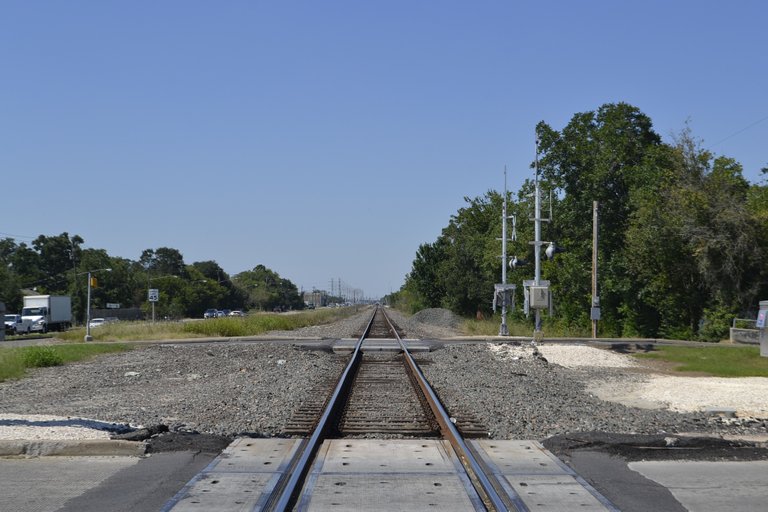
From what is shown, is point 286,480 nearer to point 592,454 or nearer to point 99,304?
point 592,454

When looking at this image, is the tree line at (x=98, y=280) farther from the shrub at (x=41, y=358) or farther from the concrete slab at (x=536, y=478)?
the concrete slab at (x=536, y=478)

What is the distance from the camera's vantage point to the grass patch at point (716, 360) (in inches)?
876

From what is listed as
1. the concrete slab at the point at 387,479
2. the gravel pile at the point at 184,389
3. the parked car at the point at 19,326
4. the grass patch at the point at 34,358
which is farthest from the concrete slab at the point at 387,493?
the parked car at the point at 19,326

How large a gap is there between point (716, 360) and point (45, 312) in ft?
188

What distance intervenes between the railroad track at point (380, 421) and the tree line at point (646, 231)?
87.8 ft

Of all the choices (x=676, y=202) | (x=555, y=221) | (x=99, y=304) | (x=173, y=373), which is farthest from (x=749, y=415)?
(x=99, y=304)

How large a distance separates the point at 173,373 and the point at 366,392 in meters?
7.72

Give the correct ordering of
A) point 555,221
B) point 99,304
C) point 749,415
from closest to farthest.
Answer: point 749,415 → point 555,221 → point 99,304

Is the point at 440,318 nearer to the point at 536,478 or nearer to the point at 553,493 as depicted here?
the point at 536,478

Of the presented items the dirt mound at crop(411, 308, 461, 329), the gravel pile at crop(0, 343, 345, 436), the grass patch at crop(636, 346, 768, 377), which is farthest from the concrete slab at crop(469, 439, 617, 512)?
the dirt mound at crop(411, 308, 461, 329)

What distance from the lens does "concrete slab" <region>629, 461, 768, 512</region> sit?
24.9 ft

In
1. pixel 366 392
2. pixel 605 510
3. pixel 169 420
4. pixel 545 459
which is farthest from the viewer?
pixel 366 392

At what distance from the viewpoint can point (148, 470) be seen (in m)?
8.71

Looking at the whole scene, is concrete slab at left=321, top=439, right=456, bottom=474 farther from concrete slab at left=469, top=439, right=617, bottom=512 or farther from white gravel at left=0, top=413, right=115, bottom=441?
white gravel at left=0, top=413, right=115, bottom=441
